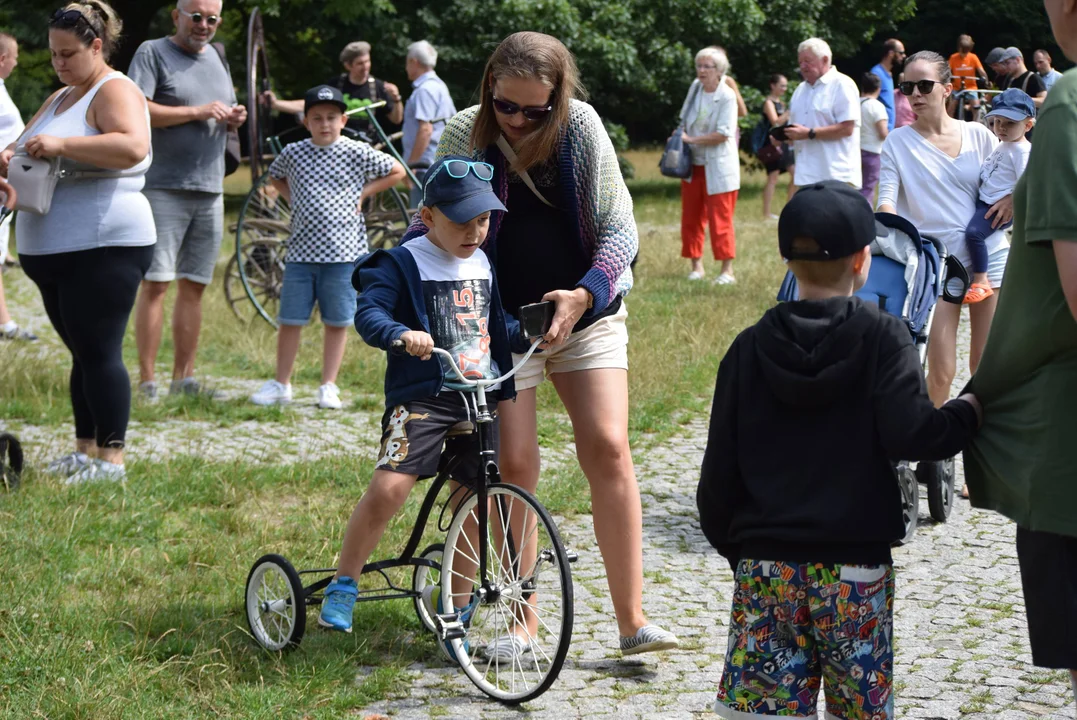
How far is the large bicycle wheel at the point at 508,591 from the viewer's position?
4.05m

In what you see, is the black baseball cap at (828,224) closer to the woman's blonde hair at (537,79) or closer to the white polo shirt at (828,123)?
the woman's blonde hair at (537,79)

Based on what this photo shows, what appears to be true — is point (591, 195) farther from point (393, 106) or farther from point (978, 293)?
point (393, 106)

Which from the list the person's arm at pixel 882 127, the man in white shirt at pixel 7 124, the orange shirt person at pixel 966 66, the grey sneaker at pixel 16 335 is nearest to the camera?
the man in white shirt at pixel 7 124

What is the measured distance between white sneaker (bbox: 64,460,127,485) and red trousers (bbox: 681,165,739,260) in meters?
7.70

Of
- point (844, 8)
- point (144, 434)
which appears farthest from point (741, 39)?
point (144, 434)

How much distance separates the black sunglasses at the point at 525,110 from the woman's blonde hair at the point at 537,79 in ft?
0.08

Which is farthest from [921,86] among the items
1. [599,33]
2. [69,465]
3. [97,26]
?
[599,33]

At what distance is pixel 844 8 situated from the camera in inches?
1198

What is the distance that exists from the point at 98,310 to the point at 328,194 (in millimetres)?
2467

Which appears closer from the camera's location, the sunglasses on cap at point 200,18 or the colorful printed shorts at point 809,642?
the colorful printed shorts at point 809,642

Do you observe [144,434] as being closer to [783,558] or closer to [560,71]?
[560,71]

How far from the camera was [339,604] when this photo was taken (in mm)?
4238

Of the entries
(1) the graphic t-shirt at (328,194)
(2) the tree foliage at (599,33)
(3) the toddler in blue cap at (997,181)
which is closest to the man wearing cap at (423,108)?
(1) the graphic t-shirt at (328,194)

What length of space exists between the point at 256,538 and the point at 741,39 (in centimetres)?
2431
